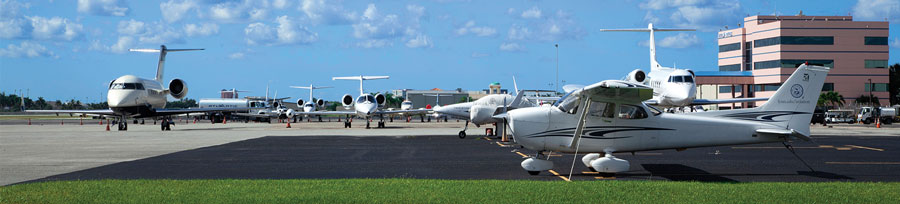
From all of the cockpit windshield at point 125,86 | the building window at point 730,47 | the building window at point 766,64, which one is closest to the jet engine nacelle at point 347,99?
the cockpit windshield at point 125,86

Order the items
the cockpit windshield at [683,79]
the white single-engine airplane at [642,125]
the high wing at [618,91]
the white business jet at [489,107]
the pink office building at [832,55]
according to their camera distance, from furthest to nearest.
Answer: the pink office building at [832,55]
the cockpit windshield at [683,79]
the white business jet at [489,107]
the white single-engine airplane at [642,125]
the high wing at [618,91]

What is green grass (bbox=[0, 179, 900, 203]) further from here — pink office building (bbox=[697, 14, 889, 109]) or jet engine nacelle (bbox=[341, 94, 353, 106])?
pink office building (bbox=[697, 14, 889, 109])

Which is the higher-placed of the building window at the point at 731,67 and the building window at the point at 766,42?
the building window at the point at 766,42

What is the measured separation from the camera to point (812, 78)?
11930mm

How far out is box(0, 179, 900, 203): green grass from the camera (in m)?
8.13

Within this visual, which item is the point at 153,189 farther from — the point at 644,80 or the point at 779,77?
the point at 779,77

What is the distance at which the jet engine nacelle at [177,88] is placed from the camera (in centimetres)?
3997

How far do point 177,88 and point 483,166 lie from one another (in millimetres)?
31235

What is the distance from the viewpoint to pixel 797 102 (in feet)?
39.5

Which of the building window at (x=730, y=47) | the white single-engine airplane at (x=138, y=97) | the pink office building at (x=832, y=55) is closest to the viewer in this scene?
the white single-engine airplane at (x=138, y=97)


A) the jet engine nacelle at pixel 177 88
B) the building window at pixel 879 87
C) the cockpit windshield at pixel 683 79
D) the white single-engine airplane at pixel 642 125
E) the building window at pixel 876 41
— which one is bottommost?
the white single-engine airplane at pixel 642 125

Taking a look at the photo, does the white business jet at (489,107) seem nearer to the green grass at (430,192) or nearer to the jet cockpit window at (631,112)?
the jet cockpit window at (631,112)

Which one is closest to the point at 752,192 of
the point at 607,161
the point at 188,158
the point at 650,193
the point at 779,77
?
the point at 650,193

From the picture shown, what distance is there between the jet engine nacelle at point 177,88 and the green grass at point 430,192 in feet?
104
